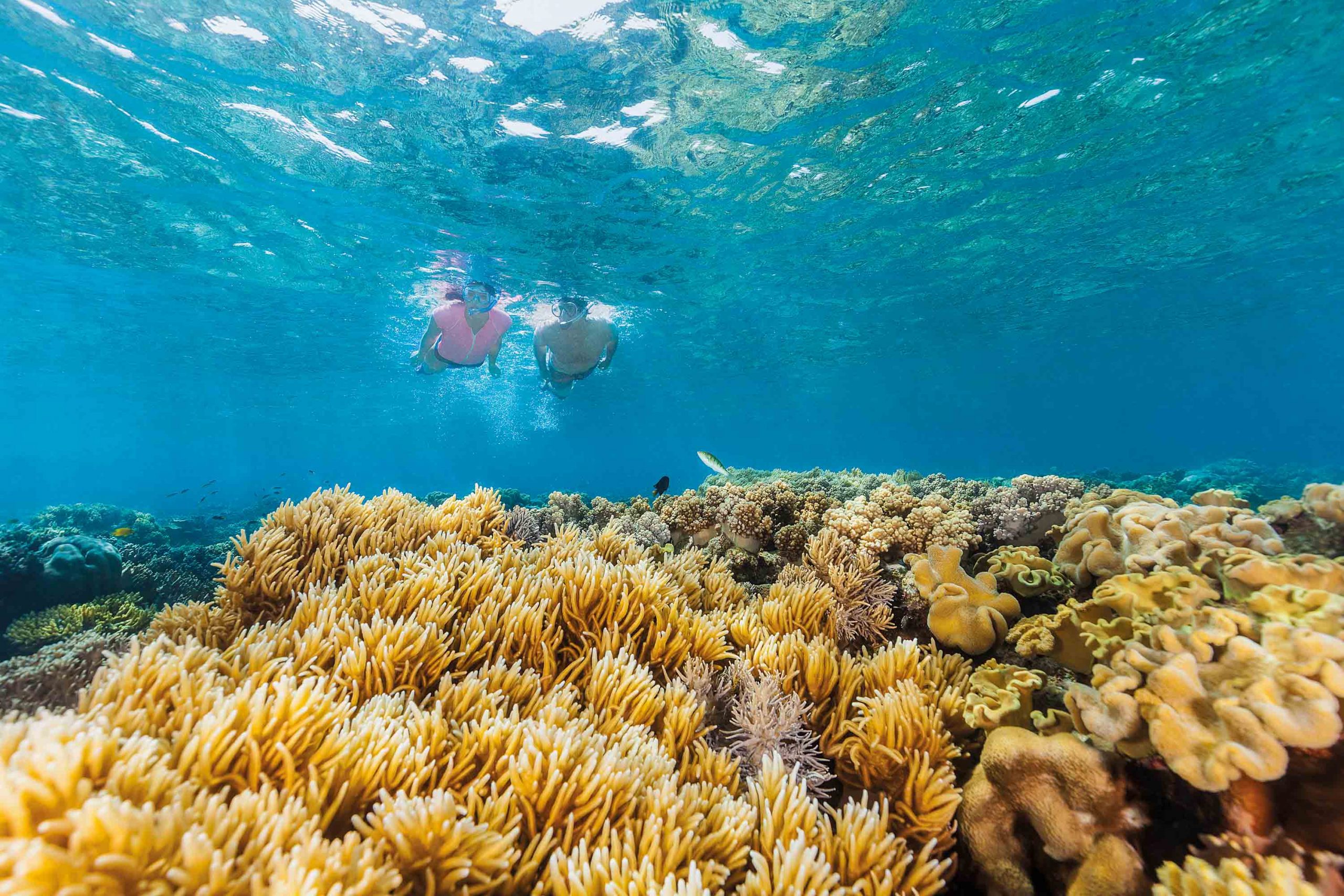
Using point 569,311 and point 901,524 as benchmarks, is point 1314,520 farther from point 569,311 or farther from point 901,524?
point 569,311

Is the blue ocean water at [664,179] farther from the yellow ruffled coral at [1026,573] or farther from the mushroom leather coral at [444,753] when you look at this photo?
the mushroom leather coral at [444,753]

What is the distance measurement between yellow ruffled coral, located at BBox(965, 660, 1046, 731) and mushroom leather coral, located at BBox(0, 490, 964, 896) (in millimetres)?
156

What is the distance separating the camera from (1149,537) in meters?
2.79

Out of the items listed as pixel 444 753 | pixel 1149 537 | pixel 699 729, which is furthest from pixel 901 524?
pixel 444 753

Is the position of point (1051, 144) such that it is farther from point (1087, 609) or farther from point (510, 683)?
point (510, 683)

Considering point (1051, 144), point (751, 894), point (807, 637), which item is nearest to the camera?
point (751, 894)

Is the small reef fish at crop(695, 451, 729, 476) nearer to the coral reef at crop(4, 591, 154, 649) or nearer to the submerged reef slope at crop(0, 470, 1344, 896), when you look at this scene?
the submerged reef slope at crop(0, 470, 1344, 896)

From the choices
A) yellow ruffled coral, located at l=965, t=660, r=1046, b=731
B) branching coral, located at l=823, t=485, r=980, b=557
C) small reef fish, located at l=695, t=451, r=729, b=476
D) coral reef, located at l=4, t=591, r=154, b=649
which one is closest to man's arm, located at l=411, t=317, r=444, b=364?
coral reef, located at l=4, t=591, r=154, b=649

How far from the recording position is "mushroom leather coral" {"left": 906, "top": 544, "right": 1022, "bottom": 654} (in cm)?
320

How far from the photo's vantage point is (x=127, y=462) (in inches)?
5226

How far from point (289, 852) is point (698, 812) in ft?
4.09

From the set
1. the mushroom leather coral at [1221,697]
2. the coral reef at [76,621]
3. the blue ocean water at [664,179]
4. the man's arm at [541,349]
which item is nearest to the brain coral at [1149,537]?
the mushroom leather coral at [1221,697]

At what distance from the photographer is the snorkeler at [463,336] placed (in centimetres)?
1243

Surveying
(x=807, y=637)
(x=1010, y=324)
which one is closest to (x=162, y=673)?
(x=807, y=637)
